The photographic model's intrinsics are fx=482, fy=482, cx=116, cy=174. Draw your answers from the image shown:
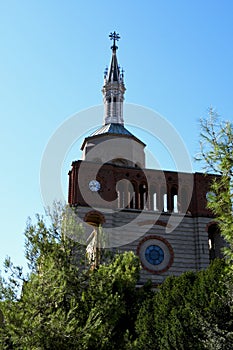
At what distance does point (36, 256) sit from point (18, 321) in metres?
2.91

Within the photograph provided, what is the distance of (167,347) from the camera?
15359 millimetres

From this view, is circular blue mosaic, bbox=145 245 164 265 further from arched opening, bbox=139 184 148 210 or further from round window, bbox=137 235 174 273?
arched opening, bbox=139 184 148 210

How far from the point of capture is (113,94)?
3988cm

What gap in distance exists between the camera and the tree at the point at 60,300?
13.2 metres

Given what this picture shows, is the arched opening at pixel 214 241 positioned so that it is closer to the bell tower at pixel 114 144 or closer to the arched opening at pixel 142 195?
the arched opening at pixel 142 195

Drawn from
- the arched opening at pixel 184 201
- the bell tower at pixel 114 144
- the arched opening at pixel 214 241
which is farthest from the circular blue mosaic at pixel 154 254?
the bell tower at pixel 114 144

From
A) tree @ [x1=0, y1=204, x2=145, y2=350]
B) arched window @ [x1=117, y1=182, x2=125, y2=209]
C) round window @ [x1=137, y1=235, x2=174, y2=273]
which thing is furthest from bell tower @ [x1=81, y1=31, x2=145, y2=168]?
tree @ [x1=0, y1=204, x2=145, y2=350]

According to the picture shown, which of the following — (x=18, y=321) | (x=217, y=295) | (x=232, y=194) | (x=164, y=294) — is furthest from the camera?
(x=164, y=294)

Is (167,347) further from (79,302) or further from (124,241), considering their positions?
(124,241)

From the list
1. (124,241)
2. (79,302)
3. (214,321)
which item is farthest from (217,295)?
(124,241)

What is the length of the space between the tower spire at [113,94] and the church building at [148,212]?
4.86 meters

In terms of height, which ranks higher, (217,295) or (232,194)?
(232,194)

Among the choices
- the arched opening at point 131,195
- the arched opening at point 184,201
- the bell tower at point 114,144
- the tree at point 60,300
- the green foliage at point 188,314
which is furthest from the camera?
the bell tower at point 114,144

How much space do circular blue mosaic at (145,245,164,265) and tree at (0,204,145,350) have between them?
10711 mm
